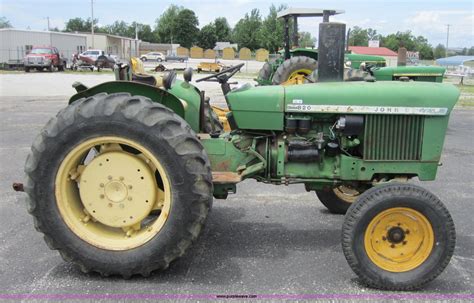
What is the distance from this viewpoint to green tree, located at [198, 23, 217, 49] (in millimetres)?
101312

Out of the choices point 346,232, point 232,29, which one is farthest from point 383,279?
point 232,29

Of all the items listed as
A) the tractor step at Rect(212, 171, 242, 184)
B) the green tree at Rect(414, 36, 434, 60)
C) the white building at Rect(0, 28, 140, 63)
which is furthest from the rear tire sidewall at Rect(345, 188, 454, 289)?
the green tree at Rect(414, 36, 434, 60)

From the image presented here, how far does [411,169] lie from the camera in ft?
12.6

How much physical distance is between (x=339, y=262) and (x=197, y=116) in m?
1.71

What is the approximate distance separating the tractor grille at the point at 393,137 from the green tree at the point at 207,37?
328 ft

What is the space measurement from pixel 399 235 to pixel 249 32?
10006cm

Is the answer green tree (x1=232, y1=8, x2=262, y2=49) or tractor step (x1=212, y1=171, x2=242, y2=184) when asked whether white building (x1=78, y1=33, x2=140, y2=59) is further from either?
tractor step (x1=212, y1=171, x2=242, y2=184)

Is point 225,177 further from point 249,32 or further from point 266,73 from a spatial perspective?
point 249,32

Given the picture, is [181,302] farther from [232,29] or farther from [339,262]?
[232,29]

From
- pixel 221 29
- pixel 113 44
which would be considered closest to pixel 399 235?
pixel 113 44

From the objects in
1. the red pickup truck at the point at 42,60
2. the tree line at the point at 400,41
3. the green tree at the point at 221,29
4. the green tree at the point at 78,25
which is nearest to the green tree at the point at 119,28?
the green tree at the point at 78,25

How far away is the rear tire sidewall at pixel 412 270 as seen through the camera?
3.40 metres

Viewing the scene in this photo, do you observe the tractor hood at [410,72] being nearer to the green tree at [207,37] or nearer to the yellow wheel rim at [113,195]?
the yellow wheel rim at [113,195]

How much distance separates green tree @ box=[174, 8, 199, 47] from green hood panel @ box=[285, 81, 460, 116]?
333 feet
